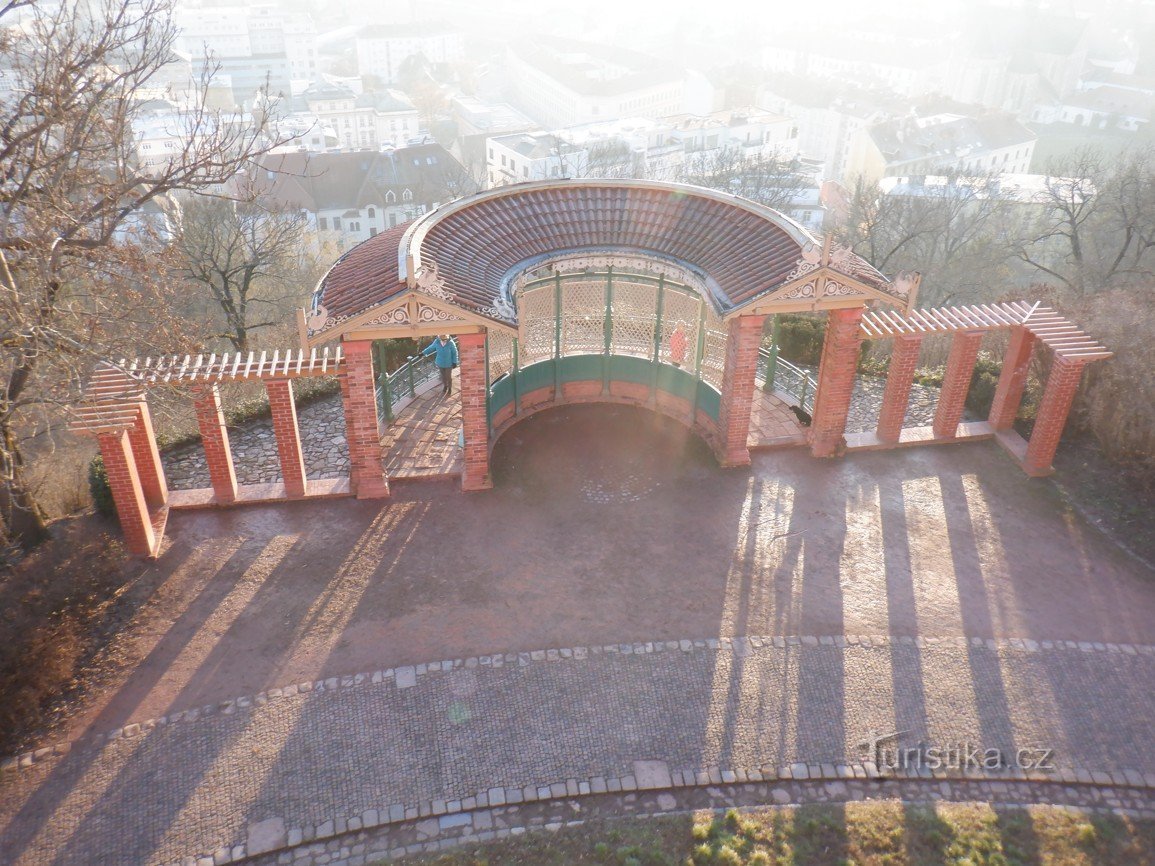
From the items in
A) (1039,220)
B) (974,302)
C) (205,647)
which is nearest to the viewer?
(205,647)

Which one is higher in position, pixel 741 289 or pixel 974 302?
pixel 741 289

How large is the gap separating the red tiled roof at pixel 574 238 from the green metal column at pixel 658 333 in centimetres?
100

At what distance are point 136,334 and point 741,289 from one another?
11.5 meters

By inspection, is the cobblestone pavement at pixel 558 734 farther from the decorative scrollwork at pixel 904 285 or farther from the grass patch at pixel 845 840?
the decorative scrollwork at pixel 904 285

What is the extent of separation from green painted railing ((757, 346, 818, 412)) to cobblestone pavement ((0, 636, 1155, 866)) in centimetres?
666

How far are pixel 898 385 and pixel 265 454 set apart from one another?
1255 cm

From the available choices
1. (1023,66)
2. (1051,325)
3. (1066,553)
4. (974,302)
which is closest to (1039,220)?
(974,302)

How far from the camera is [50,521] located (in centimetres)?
1566

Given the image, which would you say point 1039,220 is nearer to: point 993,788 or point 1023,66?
point 993,788

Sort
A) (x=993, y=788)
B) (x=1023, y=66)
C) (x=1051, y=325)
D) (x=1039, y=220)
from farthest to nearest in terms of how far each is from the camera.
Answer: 1. (x=1023, y=66)
2. (x=1039, y=220)
3. (x=1051, y=325)
4. (x=993, y=788)


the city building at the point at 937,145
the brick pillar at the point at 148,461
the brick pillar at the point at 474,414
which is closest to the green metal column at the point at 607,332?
the brick pillar at the point at 474,414

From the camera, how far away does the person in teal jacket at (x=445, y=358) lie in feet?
60.4

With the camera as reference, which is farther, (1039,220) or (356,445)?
(1039,220)

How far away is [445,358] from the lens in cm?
1858
